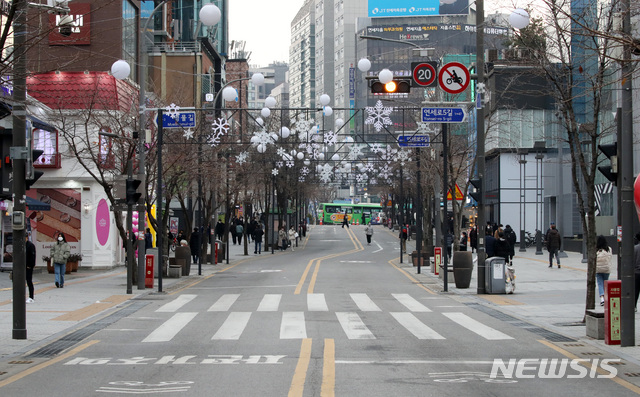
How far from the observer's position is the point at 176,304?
20.6 m

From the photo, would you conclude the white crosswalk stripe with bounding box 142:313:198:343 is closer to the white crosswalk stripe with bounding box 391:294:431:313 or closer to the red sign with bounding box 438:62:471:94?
the white crosswalk stripe with bounding box 391:294:431:313

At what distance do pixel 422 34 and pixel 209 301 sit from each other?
11451 centimetres

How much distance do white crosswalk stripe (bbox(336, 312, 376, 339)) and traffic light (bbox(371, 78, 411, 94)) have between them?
5431mm

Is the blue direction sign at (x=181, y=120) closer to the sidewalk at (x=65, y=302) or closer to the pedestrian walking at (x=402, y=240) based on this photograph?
the sidewalk at (x=65, y=302)

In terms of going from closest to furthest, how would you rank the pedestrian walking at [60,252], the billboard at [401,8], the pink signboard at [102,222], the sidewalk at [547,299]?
the sidewalk at [547,299] < the pedestrian walking at [60,252] < the pink signboard at [102,222] < the billboard at [401,8]

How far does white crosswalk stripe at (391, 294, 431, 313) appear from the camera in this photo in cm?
1911

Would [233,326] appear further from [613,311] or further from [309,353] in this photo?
[613,311]

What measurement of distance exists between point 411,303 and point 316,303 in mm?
2562

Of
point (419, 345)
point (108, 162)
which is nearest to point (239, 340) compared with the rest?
point (419, 345)

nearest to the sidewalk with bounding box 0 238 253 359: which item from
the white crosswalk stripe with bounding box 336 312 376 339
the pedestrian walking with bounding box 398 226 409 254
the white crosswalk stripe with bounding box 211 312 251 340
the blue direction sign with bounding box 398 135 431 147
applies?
the white crosswalk stripe with bounding box 211 312 251 340

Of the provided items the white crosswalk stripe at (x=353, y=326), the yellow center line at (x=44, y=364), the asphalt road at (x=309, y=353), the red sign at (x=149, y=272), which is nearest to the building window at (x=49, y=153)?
the red sign at (x=149, y=272)

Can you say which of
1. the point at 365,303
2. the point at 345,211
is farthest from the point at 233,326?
the point at 345,211

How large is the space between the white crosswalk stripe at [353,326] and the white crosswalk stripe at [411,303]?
2094mm

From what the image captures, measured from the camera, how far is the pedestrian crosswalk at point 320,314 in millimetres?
14430
